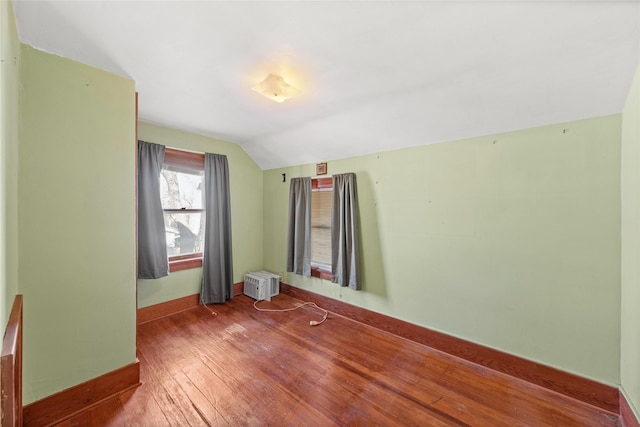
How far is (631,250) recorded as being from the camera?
1.44 metres

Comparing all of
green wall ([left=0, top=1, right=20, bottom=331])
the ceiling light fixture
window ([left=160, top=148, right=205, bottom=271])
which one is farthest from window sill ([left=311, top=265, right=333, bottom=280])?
green wall ([left=0, top=1, right=20, bottom=331])

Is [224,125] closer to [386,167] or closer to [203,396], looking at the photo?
[386,167]

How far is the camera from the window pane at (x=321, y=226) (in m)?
3.27

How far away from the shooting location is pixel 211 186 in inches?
124

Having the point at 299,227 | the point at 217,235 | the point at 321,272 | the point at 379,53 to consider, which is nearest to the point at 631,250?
the point at 379,53

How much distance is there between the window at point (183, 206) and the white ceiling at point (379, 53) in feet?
3.02

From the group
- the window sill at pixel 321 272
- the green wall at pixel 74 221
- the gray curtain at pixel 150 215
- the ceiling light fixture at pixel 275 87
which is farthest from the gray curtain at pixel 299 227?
the green wall at pixel 74 221

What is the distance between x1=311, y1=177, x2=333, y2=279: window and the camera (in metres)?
3.24

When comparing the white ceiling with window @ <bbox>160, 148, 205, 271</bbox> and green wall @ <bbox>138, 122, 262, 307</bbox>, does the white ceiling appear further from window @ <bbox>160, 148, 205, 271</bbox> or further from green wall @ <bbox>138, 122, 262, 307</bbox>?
window @ <bbox>160, 148, 205, 271</bbox>

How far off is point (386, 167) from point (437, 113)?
76 centimetres

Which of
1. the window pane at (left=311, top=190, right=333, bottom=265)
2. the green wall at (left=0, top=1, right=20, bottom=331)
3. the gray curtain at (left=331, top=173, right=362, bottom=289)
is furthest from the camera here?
the window pane at (left=311, top=190, right=333, bottom=265)

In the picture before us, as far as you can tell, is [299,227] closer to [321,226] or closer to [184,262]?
[321,226]

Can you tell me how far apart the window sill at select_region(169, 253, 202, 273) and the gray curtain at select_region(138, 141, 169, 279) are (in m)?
0.22

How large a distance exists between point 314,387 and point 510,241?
1860 millimetres
